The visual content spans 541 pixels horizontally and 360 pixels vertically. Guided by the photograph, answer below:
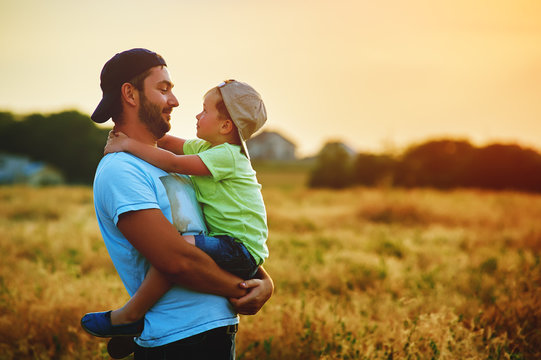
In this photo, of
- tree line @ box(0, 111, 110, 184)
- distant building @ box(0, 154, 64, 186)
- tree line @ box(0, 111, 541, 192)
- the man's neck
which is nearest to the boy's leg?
the man's neck

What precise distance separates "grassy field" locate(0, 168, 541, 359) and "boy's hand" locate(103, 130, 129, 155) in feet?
7.03

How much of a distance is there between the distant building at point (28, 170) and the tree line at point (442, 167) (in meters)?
24.3

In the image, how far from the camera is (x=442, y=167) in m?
30.8

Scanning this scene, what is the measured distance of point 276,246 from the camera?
8359 millimetres

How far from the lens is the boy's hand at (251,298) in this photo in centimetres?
196

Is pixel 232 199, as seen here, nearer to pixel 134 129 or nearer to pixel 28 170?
pixel 134 129

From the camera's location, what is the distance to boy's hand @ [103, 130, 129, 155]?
1.98m

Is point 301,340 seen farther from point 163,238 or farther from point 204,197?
point 163,238

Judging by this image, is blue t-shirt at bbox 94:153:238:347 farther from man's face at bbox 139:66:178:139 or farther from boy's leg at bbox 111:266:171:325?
man's face at bbox 139:66:178:139

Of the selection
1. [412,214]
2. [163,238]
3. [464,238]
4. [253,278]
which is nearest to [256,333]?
[253,278]

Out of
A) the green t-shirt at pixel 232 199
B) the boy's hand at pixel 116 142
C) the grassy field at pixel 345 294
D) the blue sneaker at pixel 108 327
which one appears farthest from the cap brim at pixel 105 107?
the grassy field at pixel 345 294

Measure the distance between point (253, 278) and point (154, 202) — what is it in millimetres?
713

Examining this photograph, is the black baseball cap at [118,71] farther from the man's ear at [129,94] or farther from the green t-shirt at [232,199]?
the green t-shirt at [232,199]

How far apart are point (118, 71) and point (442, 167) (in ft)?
104
